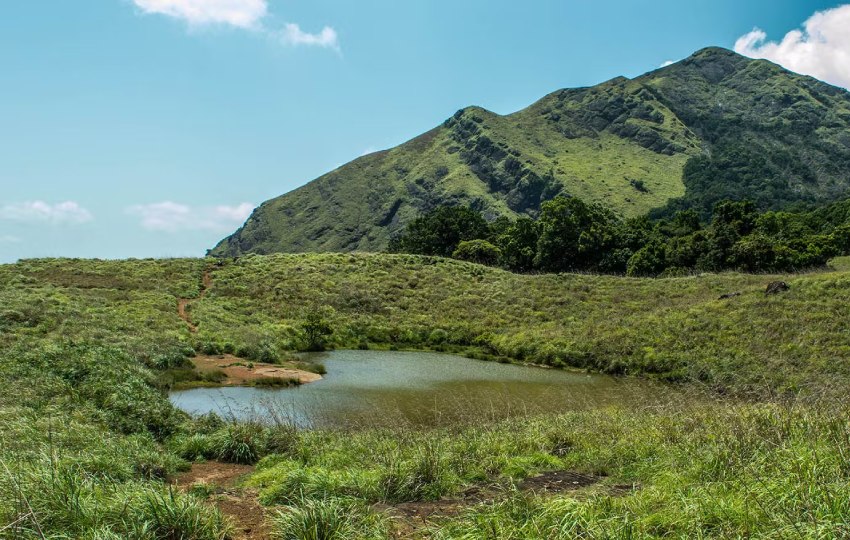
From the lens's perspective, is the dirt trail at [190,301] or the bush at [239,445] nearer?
the bush at [239,445]

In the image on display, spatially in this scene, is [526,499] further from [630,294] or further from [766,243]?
[766,243]

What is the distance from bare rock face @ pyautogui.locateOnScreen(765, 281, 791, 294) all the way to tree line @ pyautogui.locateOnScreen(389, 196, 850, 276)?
2568 cm

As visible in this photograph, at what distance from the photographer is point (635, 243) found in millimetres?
71875

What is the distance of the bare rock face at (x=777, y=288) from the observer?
33.1 m

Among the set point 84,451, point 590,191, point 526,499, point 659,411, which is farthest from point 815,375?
point 590,191

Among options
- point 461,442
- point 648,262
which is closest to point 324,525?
point 461,442

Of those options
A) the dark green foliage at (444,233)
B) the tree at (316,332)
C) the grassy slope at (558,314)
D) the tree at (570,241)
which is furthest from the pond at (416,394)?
the dark green foliage at (444,233)

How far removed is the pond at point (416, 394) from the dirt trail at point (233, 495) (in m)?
3.03

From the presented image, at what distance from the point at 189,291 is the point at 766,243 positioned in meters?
60.0

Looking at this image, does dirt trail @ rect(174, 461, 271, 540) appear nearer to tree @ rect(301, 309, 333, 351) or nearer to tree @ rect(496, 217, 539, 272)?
tree @ rect(301, 309, 333, 351)


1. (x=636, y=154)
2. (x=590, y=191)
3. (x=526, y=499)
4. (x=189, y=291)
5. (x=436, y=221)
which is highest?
(x=636, y=154)

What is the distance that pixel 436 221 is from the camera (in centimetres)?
8850

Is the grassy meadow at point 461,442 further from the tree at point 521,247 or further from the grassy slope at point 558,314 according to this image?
the tree at point 521,247

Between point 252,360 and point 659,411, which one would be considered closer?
point 659,411
